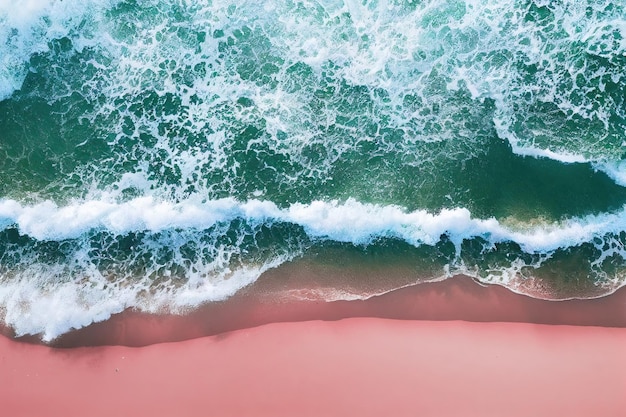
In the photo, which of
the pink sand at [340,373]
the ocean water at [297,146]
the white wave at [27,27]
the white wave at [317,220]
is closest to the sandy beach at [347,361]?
the pink sand at [340,373]

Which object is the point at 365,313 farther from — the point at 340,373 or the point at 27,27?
the point at 27,27

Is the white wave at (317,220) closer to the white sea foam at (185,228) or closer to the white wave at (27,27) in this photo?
the white sea foam at (185,228)

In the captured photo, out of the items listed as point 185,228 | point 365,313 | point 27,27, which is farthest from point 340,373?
point 27,27

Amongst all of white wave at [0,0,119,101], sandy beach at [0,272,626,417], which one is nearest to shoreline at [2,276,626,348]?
sandy beach at [0,272,626,417]

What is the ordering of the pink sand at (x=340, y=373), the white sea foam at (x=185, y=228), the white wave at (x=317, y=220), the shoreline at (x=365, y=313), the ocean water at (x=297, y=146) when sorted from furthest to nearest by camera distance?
1. the white wave at (x=317, y=220)
2. the ocean water at (x=297, y=146)
3. the white sea foam at (x=185, y=228)
4. the shoreline at (x=365, y=313)
5. the pink sand at (x=340, y=373)

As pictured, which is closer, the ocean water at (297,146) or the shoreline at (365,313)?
the shoreline at (365,313)

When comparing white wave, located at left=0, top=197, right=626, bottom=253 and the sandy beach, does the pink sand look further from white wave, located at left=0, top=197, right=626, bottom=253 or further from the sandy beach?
white wave, located at left=0, top=197, right=626, bottom=253

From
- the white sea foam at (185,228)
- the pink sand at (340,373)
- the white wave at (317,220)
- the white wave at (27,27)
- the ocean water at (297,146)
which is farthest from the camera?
the white wave at (27,27)

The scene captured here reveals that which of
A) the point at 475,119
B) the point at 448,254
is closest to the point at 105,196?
the point at 448,254
